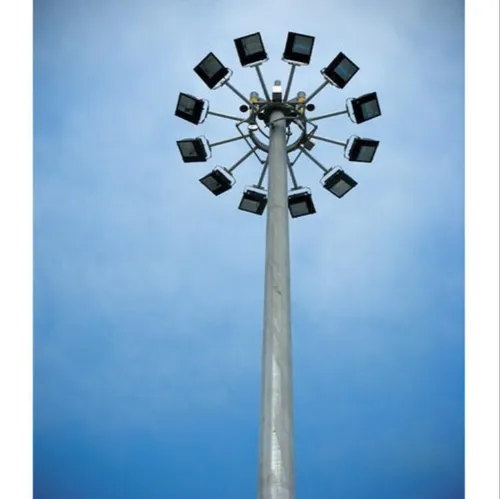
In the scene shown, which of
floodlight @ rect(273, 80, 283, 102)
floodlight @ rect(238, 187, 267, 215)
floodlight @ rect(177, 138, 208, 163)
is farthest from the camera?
floodlight @ rect(238, 187, 267, 215)

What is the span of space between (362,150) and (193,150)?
6.04 ft

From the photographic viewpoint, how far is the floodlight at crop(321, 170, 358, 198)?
849 cm

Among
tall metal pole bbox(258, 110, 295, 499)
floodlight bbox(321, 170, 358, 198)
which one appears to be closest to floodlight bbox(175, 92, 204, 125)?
floodlight bbox(321, 170, 358, 198)

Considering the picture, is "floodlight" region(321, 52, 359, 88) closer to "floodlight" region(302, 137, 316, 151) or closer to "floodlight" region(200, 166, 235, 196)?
"floodlight" region(302, 137, 316, 151)

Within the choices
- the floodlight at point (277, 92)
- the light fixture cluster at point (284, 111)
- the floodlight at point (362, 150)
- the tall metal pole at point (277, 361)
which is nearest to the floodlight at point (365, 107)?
the light fixture cluster at point (284, 111)

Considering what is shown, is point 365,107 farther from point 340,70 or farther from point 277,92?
point 277,92

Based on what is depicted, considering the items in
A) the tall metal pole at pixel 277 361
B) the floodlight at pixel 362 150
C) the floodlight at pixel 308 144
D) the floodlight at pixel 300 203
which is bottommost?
the tall metal pole at pixel 277 361

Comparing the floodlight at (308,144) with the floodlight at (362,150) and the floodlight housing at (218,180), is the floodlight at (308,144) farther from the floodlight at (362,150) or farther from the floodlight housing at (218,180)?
the floodlight housing at (218,180)

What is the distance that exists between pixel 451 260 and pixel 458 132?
200 centimetres

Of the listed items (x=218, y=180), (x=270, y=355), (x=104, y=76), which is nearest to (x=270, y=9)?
(x=104, y=76)

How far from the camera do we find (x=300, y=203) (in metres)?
8.82

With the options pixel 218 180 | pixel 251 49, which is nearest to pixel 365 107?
pixel 251 49

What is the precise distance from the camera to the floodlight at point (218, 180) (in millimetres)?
8656
